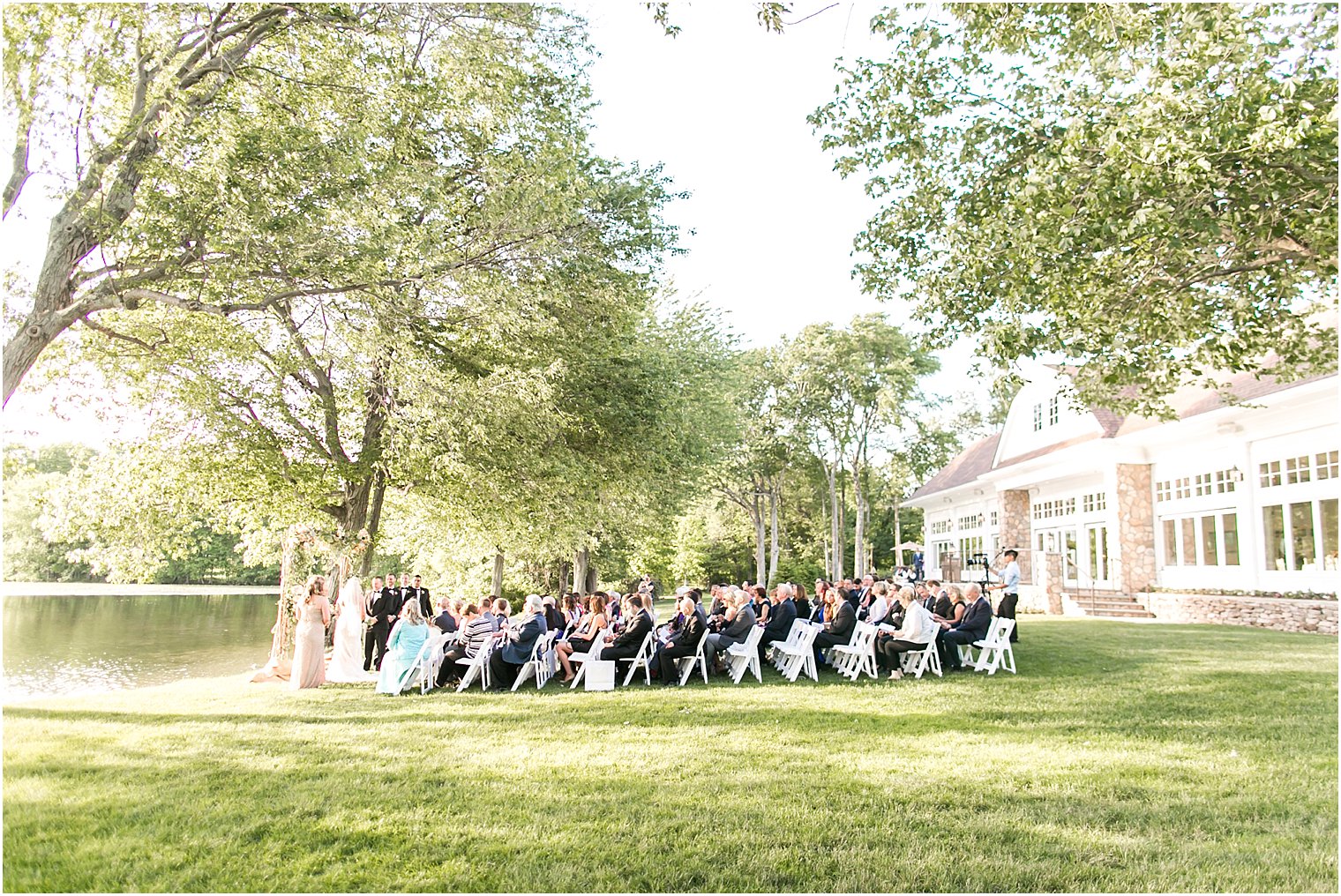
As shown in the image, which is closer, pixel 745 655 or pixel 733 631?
pixel 745 655

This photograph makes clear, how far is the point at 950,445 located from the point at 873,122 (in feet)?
113

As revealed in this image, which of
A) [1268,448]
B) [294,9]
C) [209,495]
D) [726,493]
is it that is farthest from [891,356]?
[294,9]

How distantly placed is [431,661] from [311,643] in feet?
6.34

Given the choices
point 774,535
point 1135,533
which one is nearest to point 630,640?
point 1135,533

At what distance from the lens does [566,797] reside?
5809 mm

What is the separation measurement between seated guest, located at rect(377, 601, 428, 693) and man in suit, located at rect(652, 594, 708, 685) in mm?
3152

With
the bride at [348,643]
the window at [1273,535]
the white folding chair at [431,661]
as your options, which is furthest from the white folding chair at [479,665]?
the window at [1273,535]

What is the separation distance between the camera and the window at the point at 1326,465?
53.3ft

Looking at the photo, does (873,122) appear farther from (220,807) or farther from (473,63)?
(220,807)

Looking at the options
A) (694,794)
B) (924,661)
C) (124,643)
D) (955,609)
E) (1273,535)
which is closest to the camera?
(694,794)

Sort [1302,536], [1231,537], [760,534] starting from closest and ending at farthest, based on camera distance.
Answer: [1302,536] → [1231,537] → [760,534]

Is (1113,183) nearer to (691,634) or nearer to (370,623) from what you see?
(691,634)

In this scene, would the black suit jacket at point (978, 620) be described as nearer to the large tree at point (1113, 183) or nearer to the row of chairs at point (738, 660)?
the row of chairs at point (738, 660)

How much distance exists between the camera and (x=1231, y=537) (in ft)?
62.6
